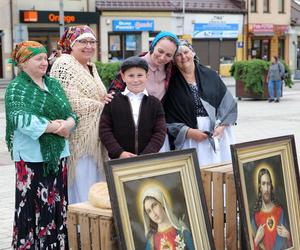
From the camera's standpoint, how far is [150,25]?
35125mm

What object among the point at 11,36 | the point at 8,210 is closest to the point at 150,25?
the point at 11,36

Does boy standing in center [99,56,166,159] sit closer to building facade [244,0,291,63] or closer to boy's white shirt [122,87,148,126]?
boy's white shirt [122,87,148,126]

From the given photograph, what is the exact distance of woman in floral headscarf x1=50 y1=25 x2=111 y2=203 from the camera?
425 cm

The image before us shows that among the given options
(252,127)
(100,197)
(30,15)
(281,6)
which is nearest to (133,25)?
(30,15)

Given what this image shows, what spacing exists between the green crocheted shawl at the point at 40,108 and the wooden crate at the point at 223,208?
1.04 meters

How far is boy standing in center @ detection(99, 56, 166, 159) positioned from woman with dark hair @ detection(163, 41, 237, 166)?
44 centimetres

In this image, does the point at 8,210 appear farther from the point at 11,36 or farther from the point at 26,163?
the point at 11,36

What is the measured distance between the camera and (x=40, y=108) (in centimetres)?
393

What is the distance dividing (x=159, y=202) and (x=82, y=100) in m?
1.32

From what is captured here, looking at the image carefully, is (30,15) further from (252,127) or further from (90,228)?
(90,228)

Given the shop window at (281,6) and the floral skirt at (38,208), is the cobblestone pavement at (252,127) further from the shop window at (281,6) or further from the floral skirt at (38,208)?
the shop window at (281,6)

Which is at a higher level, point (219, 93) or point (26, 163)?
point (219, 93)

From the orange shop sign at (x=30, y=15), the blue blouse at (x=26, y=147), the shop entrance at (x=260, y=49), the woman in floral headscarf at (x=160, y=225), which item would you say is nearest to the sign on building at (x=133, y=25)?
the orange shop sign at (x=30, y=15)

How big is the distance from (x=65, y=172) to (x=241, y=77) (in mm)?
17341
